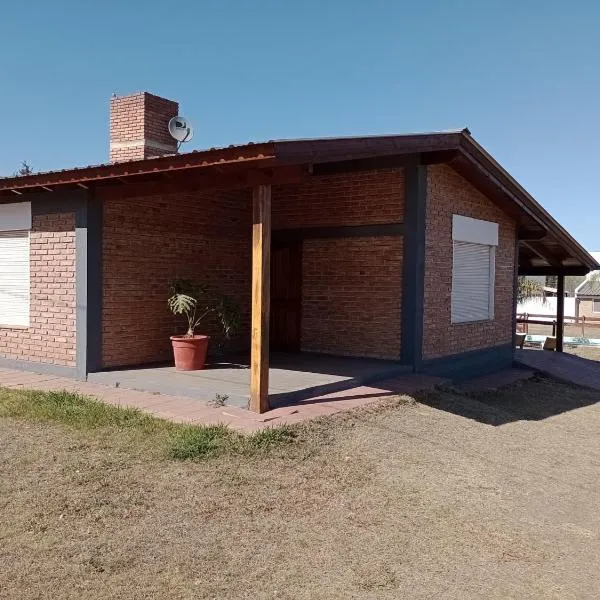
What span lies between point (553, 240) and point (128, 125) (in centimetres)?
996

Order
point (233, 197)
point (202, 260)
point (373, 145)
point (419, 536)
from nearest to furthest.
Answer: point (419, 536) < point (373, 145) < point (202, 260) < point (233, 197)

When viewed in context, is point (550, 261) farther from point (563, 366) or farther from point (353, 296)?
point (353, 296)

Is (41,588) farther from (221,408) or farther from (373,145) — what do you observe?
(373,145)

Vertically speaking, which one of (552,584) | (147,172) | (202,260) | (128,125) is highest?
(128,125)

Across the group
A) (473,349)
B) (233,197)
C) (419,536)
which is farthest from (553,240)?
(419,536)

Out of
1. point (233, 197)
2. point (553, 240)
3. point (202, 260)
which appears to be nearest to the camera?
point (202, 260)

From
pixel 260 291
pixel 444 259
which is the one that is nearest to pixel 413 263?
pixel 444 259

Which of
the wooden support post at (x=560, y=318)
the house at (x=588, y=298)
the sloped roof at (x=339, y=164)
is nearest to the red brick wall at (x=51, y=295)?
the sloped roof at (x=339, y=164)

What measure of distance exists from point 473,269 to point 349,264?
8.90 ft

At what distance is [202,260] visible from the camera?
11.0 meters

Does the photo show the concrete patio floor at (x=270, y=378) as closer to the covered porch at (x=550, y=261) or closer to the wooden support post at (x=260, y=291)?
the wooden support post at (x=260, y=291)

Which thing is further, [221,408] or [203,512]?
[221,408]

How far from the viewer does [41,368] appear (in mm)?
9453

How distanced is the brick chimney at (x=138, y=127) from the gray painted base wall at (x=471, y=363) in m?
6.46
